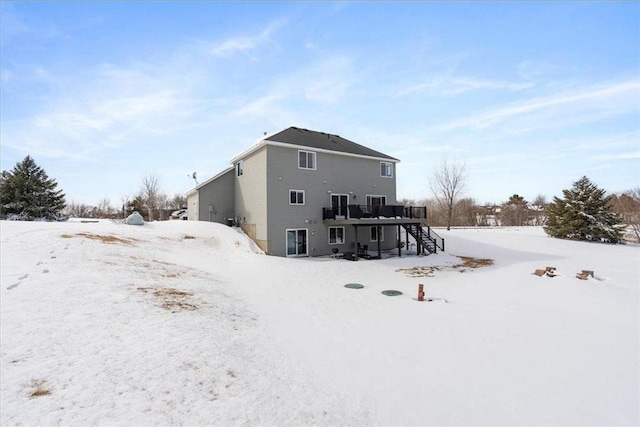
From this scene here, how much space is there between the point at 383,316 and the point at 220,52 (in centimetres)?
1377

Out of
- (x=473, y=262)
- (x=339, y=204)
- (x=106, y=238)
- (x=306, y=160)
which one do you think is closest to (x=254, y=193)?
(x=306, y=160)

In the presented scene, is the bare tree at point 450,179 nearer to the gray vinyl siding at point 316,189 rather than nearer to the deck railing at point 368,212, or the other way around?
the gray vinyl siding at point 316,189

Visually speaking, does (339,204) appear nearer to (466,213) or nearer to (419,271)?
(419,271)

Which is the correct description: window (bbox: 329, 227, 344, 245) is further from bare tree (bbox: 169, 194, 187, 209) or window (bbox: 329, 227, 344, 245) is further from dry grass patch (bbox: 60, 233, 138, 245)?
bare tree (bbox: 169, 194, 187, 209)

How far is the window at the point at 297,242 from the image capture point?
18.7 m

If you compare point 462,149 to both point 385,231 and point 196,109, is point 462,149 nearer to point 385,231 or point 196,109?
point 385,231

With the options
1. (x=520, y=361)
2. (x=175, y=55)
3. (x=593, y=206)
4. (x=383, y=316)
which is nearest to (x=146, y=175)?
(x=175, y=55)

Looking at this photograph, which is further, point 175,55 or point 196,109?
point 196,109

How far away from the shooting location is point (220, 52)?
1341 cm

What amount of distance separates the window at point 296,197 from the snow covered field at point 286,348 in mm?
7426

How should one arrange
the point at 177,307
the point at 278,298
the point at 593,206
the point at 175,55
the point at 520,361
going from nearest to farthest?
1. the point at 520,361
2. the point at 177,307
3. the point at 278,298
4. the point at 175,55
5. the point at 593,206

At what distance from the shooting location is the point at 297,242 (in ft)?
62.2

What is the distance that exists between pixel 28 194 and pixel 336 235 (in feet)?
98.2

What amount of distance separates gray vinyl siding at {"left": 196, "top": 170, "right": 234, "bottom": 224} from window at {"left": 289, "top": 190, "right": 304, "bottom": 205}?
681 cm
